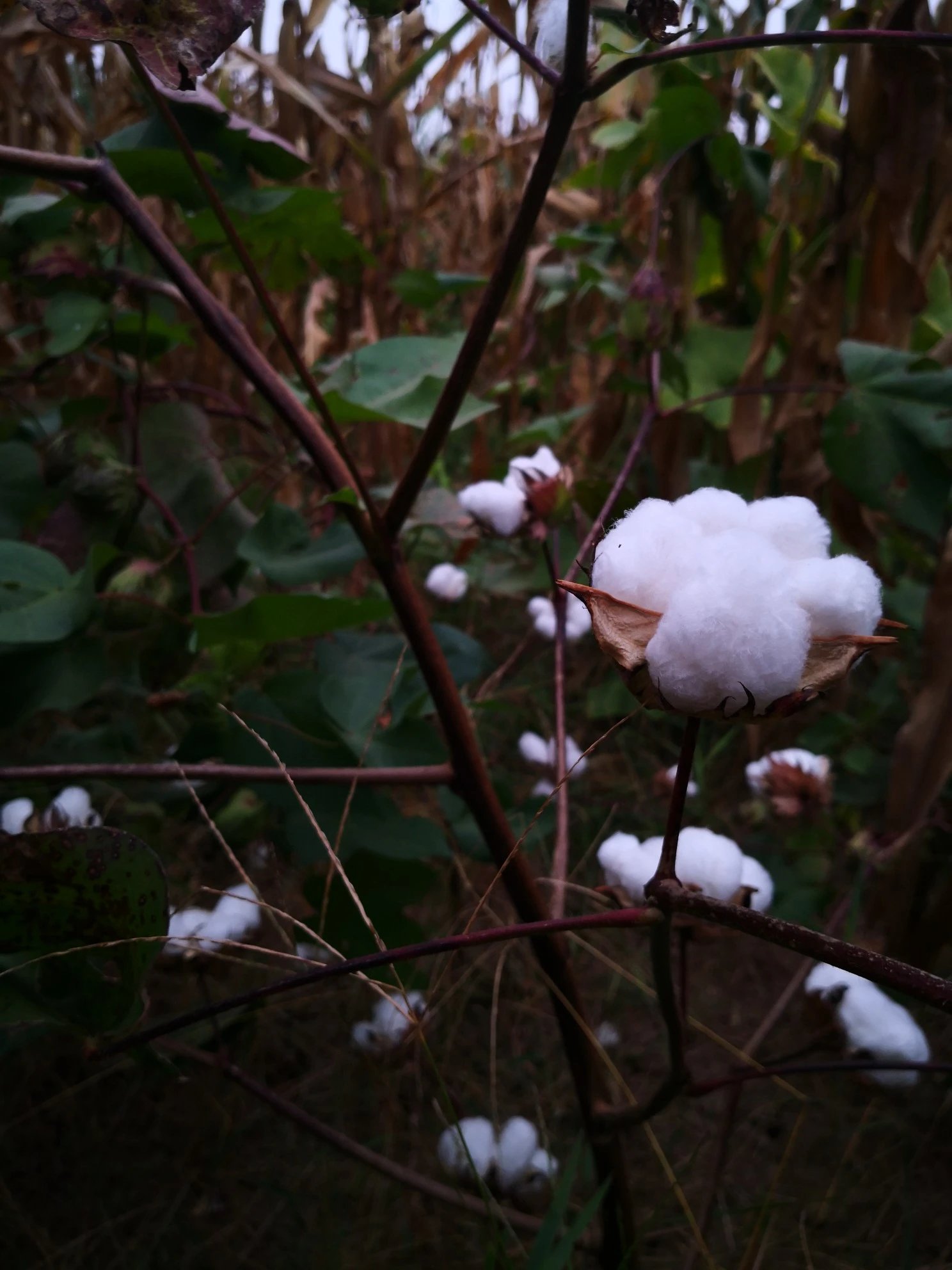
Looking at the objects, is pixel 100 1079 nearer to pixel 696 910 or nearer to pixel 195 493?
pixel 195 493

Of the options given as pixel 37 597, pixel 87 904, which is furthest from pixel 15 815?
pixel 87 904

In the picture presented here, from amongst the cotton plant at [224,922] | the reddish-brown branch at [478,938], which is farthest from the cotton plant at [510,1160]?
the reddish-brown branch at [478,938]

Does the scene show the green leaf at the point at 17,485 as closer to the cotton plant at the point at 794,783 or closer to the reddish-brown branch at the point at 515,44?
→ the reddish-brown branch at the point at 515,44

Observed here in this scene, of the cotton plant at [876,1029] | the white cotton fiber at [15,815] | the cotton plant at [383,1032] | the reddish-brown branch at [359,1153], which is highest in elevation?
the white cotton fiber at [15,815]

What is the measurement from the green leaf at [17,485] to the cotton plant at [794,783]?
652 mm

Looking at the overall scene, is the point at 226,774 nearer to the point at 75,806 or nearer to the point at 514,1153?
the point at 75,806

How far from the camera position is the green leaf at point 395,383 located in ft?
2.13

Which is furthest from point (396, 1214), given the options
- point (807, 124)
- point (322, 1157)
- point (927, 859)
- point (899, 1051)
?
point (807, 124)

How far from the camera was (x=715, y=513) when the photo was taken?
0.29m

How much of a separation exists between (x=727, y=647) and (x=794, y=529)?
72 millimetres

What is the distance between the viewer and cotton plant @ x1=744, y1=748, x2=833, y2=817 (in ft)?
2.62

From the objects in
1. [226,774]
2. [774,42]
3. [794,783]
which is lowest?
[794,783]

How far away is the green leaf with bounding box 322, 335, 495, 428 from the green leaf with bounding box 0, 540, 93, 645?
21 centimetres

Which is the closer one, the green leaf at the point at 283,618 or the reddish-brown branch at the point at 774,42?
the reddish-brown branch at the point at 774,42
